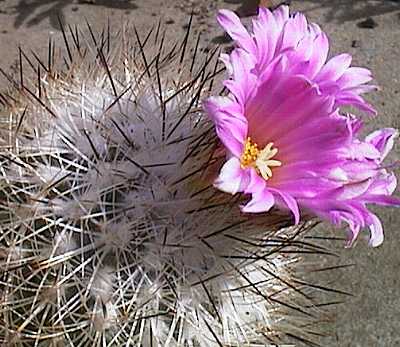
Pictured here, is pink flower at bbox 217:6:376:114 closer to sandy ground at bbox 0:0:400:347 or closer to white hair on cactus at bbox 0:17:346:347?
white hair on cactus at bbox 0:17:346:347

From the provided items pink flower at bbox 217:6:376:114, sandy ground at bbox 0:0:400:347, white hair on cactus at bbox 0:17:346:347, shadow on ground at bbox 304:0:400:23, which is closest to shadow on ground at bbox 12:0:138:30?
sandy ground at bbox 0:0:400:347

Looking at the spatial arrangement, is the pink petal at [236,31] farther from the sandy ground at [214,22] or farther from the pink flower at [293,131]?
the sandy ground at [214,22]

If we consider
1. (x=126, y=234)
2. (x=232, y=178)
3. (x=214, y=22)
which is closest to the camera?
(x=232, y=178)

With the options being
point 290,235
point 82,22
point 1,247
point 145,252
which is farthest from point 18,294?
point 82,22

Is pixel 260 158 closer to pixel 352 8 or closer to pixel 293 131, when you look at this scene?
pixel 293 131

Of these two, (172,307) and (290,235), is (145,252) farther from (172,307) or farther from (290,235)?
(290,235)

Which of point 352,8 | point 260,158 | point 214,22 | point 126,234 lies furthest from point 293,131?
point 352,8
